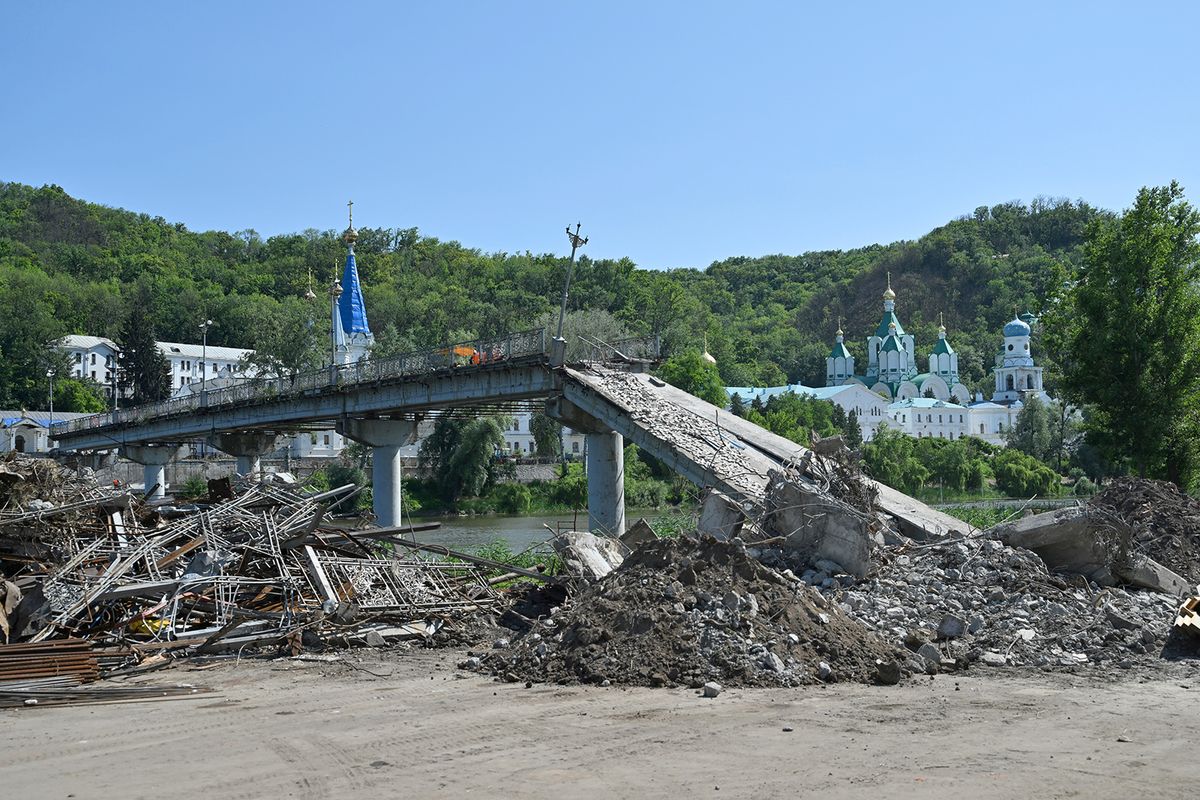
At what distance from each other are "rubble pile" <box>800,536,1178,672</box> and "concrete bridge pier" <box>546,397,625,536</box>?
13.6 m

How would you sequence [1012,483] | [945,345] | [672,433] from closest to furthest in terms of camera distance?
[672,433]
[1012,483]
[945,345]

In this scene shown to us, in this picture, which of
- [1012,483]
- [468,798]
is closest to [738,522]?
[468,798]

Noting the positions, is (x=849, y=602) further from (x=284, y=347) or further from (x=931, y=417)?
(x=931, y=417)

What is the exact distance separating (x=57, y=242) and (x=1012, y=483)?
401 ft

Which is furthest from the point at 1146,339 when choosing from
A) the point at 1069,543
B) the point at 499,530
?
the point at 499,530

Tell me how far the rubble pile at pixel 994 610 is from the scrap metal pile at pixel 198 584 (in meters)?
5.36

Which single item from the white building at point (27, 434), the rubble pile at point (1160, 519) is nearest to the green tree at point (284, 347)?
the white building at point (27, 434)

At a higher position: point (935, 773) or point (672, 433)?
point (672, 433)

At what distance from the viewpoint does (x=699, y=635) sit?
12.5 m

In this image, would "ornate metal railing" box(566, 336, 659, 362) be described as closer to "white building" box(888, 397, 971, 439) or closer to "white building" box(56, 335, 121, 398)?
"white building" box(56, 335, 121, 398)

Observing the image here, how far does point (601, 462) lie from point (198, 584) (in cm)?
1528

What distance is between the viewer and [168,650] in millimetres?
13500

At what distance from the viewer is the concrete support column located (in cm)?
2888

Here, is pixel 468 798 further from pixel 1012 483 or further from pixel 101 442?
pixel 1012 483
